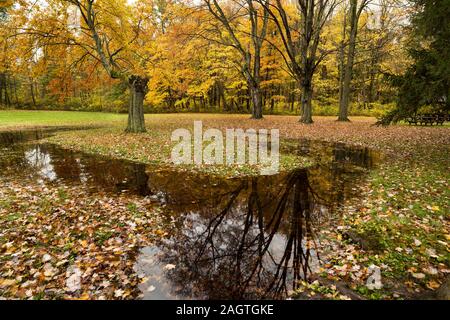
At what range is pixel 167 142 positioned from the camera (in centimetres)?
1361

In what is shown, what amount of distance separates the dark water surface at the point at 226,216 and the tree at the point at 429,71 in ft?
7.94

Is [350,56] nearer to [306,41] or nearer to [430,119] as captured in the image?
Answer: [306,41]

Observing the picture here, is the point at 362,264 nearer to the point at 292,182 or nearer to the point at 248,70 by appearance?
the point at 292,182

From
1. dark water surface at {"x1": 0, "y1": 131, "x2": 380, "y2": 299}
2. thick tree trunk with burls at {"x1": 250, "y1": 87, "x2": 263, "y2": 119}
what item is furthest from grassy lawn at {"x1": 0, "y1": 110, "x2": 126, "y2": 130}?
dark water surface at {"x1": 0, "y1": 131, "x2": 380, "y2": 299}

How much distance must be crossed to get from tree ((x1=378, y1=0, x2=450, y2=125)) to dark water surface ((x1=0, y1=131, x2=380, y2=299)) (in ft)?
7.94

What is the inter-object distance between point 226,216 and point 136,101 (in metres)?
13.1

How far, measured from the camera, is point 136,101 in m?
16.4

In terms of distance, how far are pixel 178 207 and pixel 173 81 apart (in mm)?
13935

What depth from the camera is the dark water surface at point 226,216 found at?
3461 millimetres

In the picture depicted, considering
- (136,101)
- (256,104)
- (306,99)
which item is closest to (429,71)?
(306,99)

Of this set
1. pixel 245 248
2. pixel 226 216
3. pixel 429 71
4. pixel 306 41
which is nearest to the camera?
pixel 245 248

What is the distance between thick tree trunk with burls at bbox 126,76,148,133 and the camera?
16017 millimetres

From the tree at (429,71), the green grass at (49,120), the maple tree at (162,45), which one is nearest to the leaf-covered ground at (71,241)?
the tree at (429,71)
